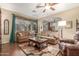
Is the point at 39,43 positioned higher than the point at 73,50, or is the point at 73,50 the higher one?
the point at 39,43

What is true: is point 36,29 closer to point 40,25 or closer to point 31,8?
point 40,25

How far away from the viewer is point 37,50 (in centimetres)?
302

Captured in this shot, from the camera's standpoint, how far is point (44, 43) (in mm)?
2992

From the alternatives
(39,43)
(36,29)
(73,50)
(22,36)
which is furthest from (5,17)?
(73,50)

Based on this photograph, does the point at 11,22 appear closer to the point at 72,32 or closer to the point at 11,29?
the point at 11,29

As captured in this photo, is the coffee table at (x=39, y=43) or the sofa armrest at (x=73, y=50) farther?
the coffee table at (x=39, y=43)

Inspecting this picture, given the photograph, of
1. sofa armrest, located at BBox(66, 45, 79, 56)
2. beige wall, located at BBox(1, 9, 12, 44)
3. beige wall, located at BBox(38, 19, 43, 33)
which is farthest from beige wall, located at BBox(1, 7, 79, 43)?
beige wall, located at BBox(38, 19, 43, 33)

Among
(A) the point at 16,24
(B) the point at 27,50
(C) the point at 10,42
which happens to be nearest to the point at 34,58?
(B) the point at 27,50

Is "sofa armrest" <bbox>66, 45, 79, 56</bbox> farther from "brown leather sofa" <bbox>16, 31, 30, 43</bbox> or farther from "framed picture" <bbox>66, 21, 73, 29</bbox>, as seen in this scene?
"brown leather sofa" <bbox>16, 31, 30, 43</bbox>

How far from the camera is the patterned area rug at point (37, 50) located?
9.86ft

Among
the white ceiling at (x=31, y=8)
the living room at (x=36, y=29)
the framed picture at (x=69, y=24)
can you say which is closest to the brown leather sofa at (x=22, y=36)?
the living room at (x=36, y=29)

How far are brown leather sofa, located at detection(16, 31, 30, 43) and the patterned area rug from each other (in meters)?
0.10

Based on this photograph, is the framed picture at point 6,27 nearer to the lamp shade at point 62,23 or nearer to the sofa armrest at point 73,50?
the lamp shade at point 62,23

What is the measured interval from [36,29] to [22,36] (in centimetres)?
34
